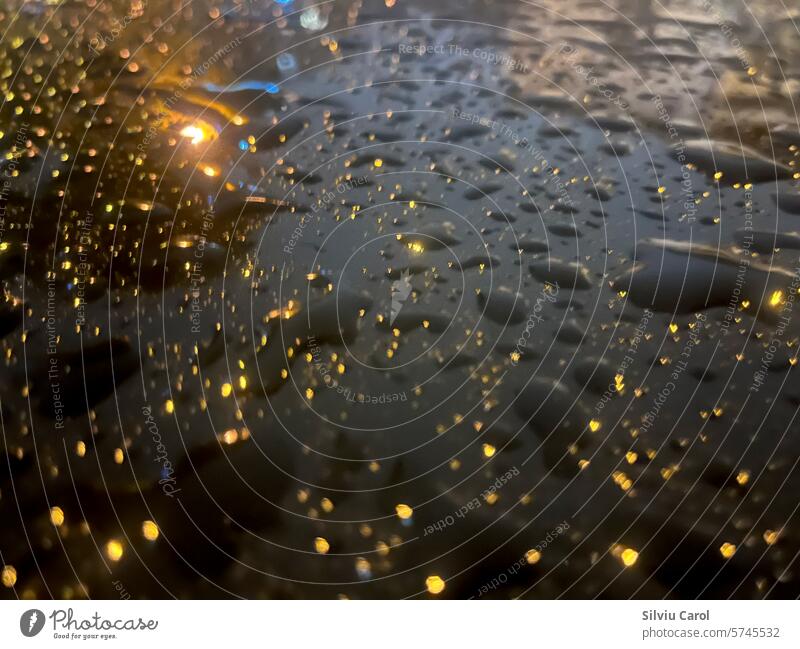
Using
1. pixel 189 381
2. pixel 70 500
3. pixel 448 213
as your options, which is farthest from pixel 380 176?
pixel 70 500

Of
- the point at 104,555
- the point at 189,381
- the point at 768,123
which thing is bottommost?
the point at 104,555
